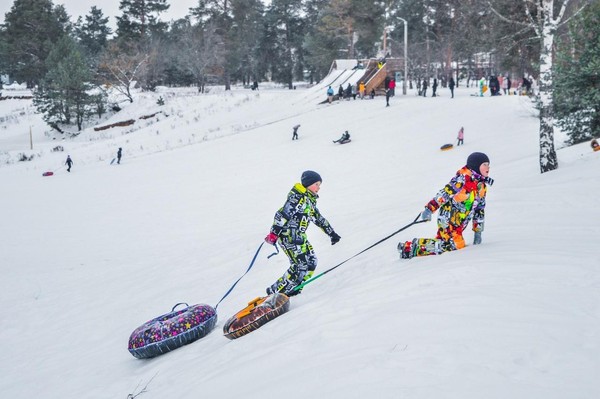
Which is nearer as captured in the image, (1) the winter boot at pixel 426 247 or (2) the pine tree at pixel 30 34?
(1) the winter boot at pixel 426 247

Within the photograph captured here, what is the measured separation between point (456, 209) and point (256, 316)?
9.98ft

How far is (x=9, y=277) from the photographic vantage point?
11344 mm

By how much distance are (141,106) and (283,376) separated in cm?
5033

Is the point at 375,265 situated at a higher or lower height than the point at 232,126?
lower

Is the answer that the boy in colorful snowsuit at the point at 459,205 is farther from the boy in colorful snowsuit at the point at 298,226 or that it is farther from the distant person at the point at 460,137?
the distant person at the point at 460,137

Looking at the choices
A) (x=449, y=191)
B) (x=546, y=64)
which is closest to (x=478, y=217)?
(x=449, y=191)

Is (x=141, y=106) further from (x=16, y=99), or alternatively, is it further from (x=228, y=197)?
(x=228, y=197)

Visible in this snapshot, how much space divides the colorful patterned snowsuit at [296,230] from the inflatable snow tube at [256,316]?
647 millimetres

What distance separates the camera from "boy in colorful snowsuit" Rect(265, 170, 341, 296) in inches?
253

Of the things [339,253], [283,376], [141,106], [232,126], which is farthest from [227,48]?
[283,376]

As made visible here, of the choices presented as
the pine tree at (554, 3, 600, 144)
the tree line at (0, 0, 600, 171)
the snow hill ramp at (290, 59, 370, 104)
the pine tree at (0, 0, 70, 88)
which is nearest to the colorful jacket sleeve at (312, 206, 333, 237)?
the pine tree at (554, 3, 600, 144)

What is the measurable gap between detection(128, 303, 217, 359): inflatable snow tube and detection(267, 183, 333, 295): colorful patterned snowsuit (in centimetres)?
116

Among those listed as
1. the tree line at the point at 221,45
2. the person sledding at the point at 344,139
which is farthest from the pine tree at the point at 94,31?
the person sledding at the point at 344,139

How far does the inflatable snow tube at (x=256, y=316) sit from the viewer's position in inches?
223
